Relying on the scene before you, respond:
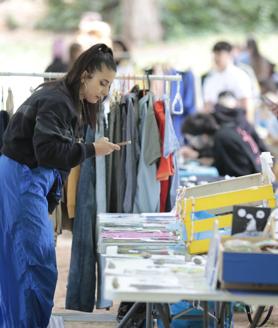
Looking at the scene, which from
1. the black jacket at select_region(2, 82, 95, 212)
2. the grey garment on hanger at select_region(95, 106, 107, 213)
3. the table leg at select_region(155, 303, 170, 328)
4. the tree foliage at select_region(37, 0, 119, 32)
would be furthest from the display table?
the tree foliage at select_region(37, 0, 119, 32)

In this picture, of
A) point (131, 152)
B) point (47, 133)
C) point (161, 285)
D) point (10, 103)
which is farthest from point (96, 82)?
point (161, 285)

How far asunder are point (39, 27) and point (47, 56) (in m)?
2.61

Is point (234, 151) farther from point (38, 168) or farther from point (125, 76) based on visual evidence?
point (38, 168)

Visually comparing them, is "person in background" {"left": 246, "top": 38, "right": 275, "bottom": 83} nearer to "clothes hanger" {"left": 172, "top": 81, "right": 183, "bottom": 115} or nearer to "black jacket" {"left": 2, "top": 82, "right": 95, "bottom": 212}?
"clothes hanger" {"left": 172, "top": 81, "right": 183, "bottom": 115}

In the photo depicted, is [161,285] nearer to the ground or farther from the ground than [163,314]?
farther from the ground

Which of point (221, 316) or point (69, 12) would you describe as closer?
point (221, 316)

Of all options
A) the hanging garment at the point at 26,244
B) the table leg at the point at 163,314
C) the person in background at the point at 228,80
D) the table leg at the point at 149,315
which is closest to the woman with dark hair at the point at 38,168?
the hanging garment at the point at 26,244

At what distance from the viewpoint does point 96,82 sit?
4.79 meters

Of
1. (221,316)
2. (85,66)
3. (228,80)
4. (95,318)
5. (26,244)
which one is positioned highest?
(85,66)

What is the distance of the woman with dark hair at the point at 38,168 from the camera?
4.64m

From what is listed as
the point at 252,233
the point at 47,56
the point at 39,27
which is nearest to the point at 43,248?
the point at 252,233

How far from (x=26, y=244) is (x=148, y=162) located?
1.06 metres

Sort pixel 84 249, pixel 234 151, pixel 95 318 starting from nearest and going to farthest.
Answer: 1. pixel 84 249
2. pixel 95 318
3. pixel 234 151

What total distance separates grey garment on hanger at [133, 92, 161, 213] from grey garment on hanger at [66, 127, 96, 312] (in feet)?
0.83
